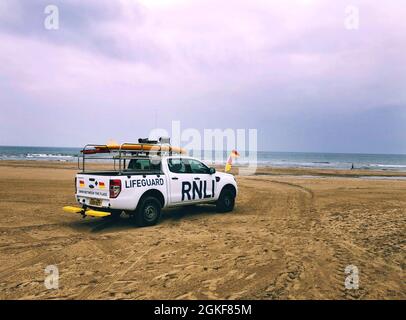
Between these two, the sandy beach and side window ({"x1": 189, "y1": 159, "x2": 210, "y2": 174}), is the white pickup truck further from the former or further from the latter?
the sandy beach

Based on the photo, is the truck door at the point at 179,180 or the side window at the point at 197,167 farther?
the side window at the point at 197,167

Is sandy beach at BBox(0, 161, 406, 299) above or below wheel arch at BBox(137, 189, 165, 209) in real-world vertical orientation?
below

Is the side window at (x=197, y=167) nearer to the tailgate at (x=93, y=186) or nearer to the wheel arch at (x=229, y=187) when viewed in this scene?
the wheel arch at (x=229, y=187)

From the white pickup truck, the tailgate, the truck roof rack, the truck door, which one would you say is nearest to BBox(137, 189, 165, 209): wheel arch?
the white pickup truck

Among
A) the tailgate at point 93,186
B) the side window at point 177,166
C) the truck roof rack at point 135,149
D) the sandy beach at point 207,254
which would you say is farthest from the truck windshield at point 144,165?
the sandy beach at point 207,254

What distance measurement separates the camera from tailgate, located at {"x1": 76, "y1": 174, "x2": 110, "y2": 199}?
8.46 meters

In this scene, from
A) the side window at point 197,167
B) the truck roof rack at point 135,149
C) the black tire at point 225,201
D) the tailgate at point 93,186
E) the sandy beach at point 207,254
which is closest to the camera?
the sandy beach at point 207,254

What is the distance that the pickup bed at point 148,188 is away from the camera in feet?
27.8

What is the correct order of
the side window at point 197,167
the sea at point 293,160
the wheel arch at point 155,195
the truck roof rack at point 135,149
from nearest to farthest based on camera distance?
the truck roof rack at point 135,149 → the wheel arch at point 155,195 → the side window at point 197,167 → the sea at point 293,160

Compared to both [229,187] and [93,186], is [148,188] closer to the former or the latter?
[93,186]

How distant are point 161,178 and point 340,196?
10043 mm

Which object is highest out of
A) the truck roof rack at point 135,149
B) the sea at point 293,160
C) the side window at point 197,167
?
the truck roof rack at point 135,149

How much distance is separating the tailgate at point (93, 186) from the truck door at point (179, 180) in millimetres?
1930
